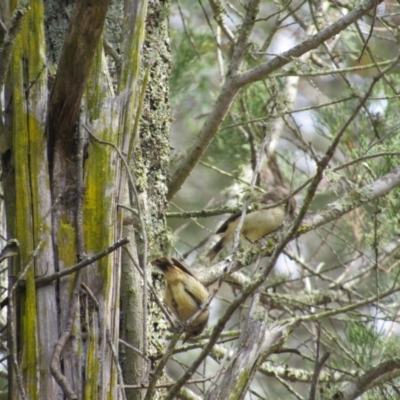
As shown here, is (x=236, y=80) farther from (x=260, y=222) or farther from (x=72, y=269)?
(x=260, y=222)

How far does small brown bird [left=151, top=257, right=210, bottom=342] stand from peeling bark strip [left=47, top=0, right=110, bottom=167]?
1.15 meters

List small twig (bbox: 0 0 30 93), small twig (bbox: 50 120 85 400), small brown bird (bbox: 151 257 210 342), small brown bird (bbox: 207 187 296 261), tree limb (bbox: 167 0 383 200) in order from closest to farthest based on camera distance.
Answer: small twig (bbox: 0 0 30 93) → small twig (bbox: 50 120 85 400) → tree limb (bbox: 167 0 383 200) → small brown bird (bbox: 151 257 210 342) → small brown bird (bbox: 207 187 296 261)

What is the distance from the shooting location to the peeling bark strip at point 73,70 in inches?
76.0

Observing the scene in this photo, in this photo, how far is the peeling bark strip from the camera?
193cm

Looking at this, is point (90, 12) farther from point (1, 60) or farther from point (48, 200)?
point (48, 200)

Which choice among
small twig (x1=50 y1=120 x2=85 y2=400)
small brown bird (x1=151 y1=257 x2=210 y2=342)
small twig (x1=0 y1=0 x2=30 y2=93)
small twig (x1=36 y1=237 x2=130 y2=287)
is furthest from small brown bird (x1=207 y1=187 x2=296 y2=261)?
small twig (x1=0 y1=0 x2=30 y2=93)

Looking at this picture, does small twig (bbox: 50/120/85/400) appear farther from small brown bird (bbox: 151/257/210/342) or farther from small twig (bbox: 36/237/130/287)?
small brown bird (bbox: 151/257/210/342)

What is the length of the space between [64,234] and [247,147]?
409 cm

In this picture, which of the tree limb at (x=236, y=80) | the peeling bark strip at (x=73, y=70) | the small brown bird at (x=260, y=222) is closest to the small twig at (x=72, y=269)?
the peeling bark strip at (x=73, y=70)

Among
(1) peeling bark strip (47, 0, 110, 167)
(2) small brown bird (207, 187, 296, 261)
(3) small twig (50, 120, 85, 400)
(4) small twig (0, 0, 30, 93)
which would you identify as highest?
(2) small brown bird (207, 187, 296, 261)

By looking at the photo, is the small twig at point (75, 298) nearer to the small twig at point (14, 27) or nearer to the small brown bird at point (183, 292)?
the small twig at point (14, 27)

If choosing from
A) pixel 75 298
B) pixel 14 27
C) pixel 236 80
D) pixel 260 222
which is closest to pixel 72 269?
pixel 75 298

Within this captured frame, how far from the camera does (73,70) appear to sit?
201 cm

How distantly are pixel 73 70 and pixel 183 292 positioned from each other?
5.63 ft
